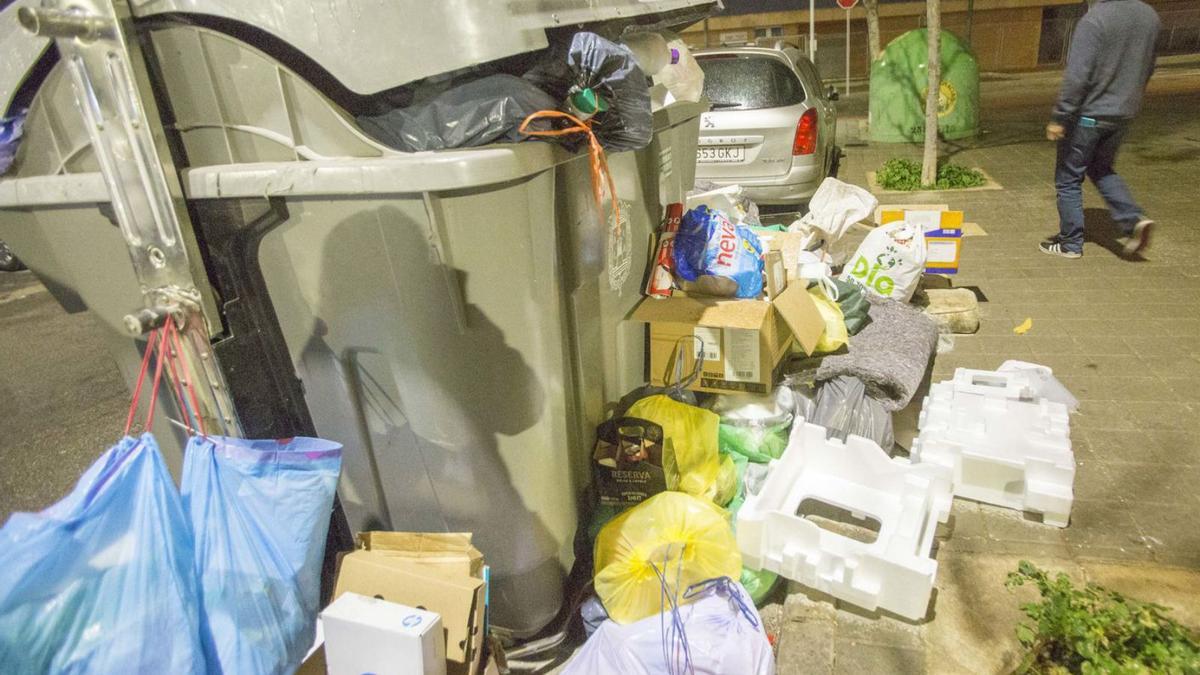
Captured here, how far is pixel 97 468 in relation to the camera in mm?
1500

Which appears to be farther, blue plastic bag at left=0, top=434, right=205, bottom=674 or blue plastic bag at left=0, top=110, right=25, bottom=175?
blue plastic bag at left=0, top=110, right=25, bottom=175

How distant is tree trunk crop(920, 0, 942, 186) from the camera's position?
7.28 metres

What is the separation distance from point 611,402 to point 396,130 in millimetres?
1234

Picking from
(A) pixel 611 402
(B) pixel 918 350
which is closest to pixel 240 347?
(A) pixel 611 402

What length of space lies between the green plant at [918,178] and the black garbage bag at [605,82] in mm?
6752

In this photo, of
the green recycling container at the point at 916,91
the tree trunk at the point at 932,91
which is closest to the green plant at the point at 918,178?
the tree trunk at the point at 932,91

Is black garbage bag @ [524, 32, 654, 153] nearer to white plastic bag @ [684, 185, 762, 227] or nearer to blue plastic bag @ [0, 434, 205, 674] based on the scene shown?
white plastic bag @ [684, 185, 762, 227]

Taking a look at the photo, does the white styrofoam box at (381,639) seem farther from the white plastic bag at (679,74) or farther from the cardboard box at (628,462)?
the white plastic bag at (679,74)

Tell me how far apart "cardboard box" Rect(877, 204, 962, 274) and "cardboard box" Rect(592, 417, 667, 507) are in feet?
8.82

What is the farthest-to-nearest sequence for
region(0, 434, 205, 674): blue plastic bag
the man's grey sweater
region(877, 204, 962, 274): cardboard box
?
1. the man's grey sweater
2. region(877, 204, 962, 274): cardboard box
3. region(0, 434, 205, 674): blue plastic bag

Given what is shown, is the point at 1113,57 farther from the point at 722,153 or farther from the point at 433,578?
the point at 433,578

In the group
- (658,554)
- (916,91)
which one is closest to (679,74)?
(658,554)

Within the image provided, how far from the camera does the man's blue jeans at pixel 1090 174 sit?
485cm

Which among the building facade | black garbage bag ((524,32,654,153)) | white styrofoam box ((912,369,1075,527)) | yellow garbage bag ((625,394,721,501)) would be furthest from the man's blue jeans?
the building facade
